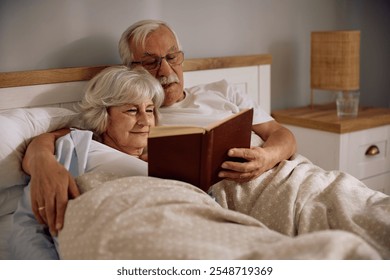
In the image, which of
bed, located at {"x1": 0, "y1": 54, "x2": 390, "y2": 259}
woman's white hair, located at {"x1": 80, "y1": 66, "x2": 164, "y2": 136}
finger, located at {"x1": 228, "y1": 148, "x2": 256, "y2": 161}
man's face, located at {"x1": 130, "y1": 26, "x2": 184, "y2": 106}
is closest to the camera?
bed, located at {"x1": 0, "y1": 54, "x2": 390, "y2": 259}

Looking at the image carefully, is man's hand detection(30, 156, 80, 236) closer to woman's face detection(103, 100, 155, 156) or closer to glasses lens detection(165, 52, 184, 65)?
woman's face detection(103, 100, 155, 156)

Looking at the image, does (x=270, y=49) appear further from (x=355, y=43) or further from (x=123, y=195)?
(x=123, y=195)

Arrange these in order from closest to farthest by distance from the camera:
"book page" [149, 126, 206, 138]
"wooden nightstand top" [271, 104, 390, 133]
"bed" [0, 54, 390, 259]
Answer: "bed" [0, 54, 390, 259] < "book page" [149, 126, 206, 138] < "wooden nightstand top" [271, 104, 390, 133]

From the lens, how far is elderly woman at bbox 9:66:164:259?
127 cm

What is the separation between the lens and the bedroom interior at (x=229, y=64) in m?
1.53

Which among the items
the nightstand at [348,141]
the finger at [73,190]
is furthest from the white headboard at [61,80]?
the finger at [73,190]

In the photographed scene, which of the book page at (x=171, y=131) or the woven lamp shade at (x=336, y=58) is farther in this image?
the woven lamp shade at (x=336, y=58)

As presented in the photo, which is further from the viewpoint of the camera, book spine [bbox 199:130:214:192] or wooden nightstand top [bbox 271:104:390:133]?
wooden nightstand top [bbox 271:104:390:133]

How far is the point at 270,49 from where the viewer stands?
2326 millimetres

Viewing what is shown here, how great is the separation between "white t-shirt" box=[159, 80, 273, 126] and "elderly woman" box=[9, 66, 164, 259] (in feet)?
0.36

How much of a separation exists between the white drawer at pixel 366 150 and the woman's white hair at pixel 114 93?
0.96m

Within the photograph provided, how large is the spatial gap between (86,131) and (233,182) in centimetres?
43

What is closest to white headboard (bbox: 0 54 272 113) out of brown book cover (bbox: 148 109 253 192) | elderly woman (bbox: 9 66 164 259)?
elderly woman (bbox: 9 66 164 259)

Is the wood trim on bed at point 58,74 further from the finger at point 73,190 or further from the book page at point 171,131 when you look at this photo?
the book page at point 171,131
